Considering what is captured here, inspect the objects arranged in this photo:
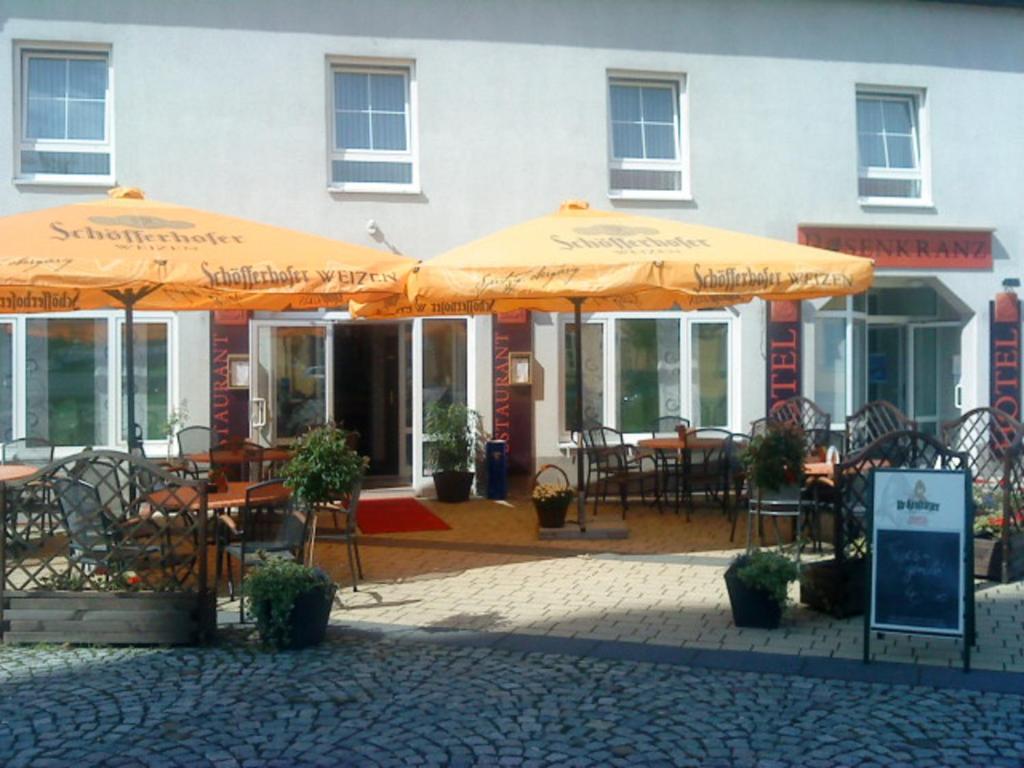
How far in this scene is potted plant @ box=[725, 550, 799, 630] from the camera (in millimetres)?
6879

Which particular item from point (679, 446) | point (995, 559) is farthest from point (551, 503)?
point (995, 559)

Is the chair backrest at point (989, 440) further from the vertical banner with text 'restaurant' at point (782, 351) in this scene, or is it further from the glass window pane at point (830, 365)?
Answer: the vertical banner with text 'restaurant' at point (782, 351)

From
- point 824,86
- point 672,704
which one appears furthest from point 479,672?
point 824,86

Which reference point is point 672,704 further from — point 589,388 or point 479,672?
point 589,388

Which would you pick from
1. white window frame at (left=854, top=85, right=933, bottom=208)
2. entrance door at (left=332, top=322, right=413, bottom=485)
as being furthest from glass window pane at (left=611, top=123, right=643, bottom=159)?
entrance door at (left=332, top=322, right=413, bottom=485)

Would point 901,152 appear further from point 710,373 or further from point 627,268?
point 627,268

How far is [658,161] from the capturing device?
13477 millimetres

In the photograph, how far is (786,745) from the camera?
5.06m

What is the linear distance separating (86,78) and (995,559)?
34.6ft

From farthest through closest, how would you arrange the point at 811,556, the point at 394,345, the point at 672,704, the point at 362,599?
the point at 394,345
the point at 811,556
the point at 362,599
the point at 672,704

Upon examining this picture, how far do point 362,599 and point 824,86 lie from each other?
9369mm

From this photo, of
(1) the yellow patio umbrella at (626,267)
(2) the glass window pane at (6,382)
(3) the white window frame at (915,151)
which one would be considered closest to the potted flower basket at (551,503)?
(1) the yellow patio umbrella at (626,267)

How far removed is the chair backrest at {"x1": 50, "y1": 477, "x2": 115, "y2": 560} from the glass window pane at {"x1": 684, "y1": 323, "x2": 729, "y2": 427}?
832cm

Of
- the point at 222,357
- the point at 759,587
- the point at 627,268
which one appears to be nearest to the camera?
the point at 759,587
